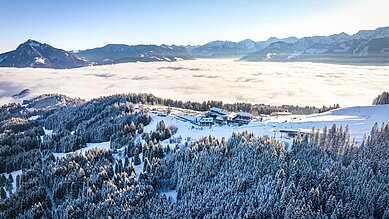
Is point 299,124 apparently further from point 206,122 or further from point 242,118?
point 206,122

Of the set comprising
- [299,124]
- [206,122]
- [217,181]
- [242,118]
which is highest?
[242,118]

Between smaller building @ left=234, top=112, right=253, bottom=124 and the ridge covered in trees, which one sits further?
smaller building @ left=234, top=112, right=253, bottom=124

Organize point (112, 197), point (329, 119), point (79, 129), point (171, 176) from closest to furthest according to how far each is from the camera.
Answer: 1. point (112, 197)
2. point (171, 176)
3. point (329, 119)
4. point (79, 129)

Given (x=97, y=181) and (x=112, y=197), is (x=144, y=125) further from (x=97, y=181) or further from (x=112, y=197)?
(x=112, y=197)

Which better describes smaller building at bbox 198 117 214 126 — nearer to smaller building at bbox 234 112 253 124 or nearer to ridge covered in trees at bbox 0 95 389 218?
smaller building at bbox 234 112 253 124

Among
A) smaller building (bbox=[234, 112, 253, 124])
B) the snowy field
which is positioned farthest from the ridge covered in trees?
smaller building (bbox=[234, 112, 253, 124])

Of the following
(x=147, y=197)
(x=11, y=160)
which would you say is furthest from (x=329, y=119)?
(x=11, y=160)

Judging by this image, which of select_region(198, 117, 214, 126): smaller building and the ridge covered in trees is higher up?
select_region(198, 117, 214, 126): smaller building

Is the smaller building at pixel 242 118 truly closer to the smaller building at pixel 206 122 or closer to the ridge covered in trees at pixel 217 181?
the smaller building at pixel 206 122

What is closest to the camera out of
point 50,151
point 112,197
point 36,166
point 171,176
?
point 112,197

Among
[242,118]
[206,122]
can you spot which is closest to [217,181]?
[206,122]

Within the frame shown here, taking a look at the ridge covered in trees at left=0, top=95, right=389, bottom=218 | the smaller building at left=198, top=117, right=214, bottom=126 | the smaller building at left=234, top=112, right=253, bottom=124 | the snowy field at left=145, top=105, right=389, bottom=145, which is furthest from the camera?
the smaller building at left=234, top=112, right=253, bottom=124
